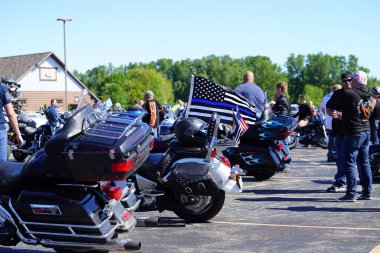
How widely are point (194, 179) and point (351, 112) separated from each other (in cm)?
285

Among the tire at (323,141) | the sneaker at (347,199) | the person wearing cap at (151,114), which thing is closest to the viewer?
the sneaker at (347,199)

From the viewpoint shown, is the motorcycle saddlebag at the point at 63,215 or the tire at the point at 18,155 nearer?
the motorcycle saddlebag at the point at 63,215

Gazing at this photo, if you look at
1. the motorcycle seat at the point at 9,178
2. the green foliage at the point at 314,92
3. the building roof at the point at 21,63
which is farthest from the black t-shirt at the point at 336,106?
the green foliage at the point at 314,92

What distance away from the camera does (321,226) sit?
638 centimetres

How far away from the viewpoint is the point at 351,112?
7.70 m

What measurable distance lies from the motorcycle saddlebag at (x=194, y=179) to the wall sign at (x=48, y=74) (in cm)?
4928

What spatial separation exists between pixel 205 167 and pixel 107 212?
6.19ft

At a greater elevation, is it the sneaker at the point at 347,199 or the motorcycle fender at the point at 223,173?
the motorcycle fender at the point at 223,173

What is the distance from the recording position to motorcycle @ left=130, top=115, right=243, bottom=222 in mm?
6199

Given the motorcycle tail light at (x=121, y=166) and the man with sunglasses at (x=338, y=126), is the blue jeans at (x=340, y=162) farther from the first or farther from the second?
the motorcycle tail light at (x=121, y=166)

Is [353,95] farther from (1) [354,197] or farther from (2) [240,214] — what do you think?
(2) [240,214]

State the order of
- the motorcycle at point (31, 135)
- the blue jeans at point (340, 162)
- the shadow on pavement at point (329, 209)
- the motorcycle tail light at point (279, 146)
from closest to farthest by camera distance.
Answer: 1. the shadow on pavement at point (329, 209)
2. the blue jeans at point (340, 162)
3. the motorcycle tail light at point (279, 146)
4. the motorcycle at point (31, 135)

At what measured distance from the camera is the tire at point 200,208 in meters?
6.45

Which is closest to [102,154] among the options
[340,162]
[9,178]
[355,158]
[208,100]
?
[9,178]
